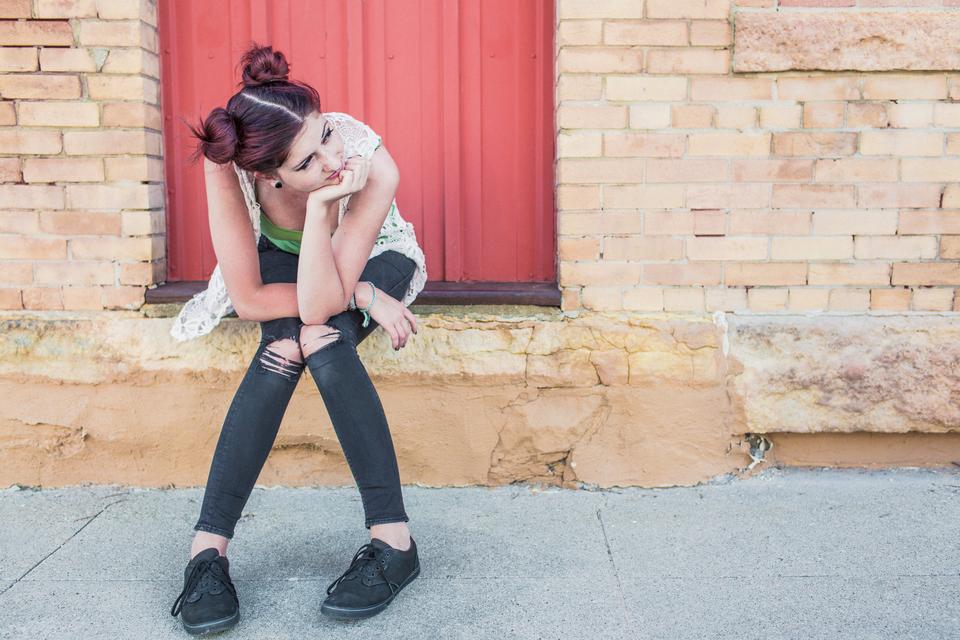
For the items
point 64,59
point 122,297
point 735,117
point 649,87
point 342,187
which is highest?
point 64,59

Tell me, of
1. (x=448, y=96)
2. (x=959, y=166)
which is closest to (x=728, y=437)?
(x=959, y=166)

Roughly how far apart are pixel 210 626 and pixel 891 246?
2487 mm

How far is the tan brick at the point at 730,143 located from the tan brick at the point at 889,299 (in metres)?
0.64

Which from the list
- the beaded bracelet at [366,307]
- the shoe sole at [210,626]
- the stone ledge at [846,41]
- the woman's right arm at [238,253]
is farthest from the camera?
the stone ledge at [846,41]

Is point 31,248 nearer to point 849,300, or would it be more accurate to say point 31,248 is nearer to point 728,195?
point 728,195

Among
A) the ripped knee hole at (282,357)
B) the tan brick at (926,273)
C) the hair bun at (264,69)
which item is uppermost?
the hair bun at (264,69)

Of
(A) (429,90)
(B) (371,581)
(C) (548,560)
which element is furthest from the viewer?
(A) (429,90)

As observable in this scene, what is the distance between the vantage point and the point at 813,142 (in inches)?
115

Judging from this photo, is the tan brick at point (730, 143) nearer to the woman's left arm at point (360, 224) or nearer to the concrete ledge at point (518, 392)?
the concrete ledge at point (518, 392)

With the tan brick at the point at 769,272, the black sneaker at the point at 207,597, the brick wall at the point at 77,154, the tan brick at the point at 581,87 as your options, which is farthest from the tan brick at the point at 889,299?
the brick wall at the point at 77,154

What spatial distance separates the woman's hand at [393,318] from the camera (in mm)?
2486

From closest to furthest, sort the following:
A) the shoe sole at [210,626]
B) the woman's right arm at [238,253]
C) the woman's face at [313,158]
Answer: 1. the shoe sole at [210,626]
2. the woman's face at [313,158]
3. the woman's right arm at [238,253]

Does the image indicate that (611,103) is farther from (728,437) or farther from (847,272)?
(728,437)

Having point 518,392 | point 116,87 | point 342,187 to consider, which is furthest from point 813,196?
point 116,87
